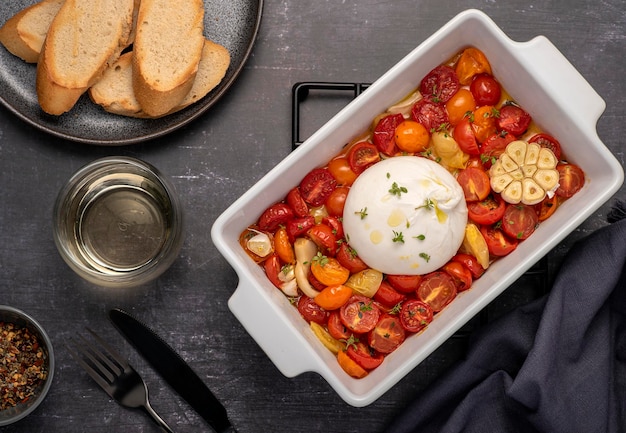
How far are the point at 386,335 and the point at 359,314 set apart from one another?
7 centimetres

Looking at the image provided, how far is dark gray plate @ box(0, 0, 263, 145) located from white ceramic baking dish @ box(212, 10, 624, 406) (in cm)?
29

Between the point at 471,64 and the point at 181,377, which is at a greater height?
the point at 471,64

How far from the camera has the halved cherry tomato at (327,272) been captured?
145 centimetres

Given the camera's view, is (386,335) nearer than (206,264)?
Yes

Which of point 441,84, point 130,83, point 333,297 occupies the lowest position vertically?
point 333,297

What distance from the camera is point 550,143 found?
149 cm

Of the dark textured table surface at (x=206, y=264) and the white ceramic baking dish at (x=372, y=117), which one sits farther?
the dark textured table surface at (x=206, y=264)

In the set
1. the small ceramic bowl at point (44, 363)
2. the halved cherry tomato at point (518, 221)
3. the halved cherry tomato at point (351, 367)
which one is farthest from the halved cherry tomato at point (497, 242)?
the small ceramic bowl at point (44, 363)

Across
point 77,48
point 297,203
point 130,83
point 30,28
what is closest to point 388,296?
point 297,203

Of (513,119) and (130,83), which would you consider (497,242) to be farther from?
(130,83)

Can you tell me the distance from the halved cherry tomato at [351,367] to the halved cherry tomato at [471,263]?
11.9 inches

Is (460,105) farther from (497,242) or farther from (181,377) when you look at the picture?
(181,377)

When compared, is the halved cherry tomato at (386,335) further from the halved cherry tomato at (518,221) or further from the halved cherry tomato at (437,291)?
the halved cherry tomato at (518,221)

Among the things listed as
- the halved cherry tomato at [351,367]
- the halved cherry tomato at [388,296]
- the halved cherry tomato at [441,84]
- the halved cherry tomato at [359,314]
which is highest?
the halved cherry tomato at [441,84]
